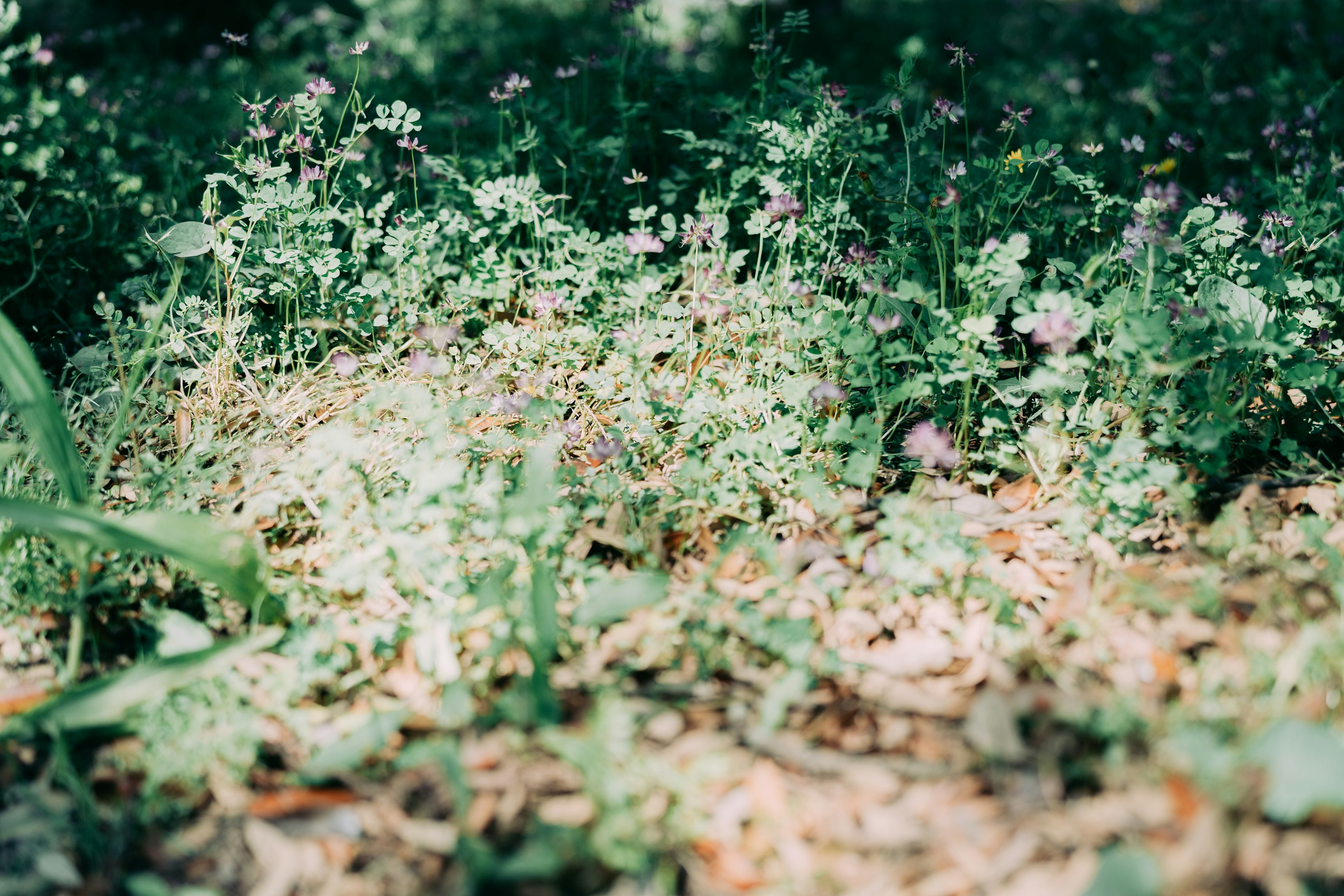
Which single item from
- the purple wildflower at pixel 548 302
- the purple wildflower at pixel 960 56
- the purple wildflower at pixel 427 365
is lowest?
the purple wildflower at pixel 427 365

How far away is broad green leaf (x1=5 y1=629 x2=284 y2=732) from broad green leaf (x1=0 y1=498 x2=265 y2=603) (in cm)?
14

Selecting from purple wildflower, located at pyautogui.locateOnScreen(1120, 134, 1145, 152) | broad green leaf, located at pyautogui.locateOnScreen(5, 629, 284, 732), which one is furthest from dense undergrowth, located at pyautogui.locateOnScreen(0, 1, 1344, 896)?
purple wildflower, located at pyautogui.locateOnScreen(1120, 134, 1145, 152)

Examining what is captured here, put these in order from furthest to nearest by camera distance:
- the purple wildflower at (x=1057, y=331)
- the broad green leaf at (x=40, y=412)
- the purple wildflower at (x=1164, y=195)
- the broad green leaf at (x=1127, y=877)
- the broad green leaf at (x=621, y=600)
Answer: the purple wildflower at (x=1164, y=195) → the purple wildflower at (x=1057, y=331) → the broad green leaf at (x=40, y=412) → the broad green leaf at (x=621, y=600) → the broad green leaf at (x=1127, y=877)

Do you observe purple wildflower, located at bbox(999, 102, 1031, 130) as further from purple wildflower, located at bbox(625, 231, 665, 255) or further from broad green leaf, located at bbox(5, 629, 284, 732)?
broad green leaf, located at bbox(5, 629, 284, 732)

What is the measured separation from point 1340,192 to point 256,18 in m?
5.98

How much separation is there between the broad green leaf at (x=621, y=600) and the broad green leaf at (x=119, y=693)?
62 cm

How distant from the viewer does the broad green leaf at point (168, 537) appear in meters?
1.55

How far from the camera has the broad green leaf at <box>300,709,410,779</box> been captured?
1.49 metres

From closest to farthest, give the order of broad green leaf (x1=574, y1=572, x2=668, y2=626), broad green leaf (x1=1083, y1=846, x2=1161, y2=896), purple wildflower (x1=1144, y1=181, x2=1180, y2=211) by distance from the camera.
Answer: broad green leaf (x1=1083, y1=846, x2=1161, y2=896)
broad green leaf (x1=574, y1=572, x2=668, y2=626)
purple wildflower (x1=1144, y1=181, x2=1180, y2=211)

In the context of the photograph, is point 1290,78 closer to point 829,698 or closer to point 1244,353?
point 1244,353

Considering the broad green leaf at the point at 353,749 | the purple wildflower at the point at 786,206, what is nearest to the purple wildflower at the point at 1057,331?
the purple wildflower at the point at 786,206

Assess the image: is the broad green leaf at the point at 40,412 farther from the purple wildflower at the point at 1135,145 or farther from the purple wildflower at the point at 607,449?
the purple wildflower at the point at 1135,145

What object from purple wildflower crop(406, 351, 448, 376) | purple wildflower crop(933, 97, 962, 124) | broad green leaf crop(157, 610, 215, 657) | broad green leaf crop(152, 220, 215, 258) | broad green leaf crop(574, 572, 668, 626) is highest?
purple wildflower crop(933, 97, 962, 124)

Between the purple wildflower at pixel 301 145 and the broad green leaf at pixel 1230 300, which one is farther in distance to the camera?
the purple wildflower at pixel 301 145
